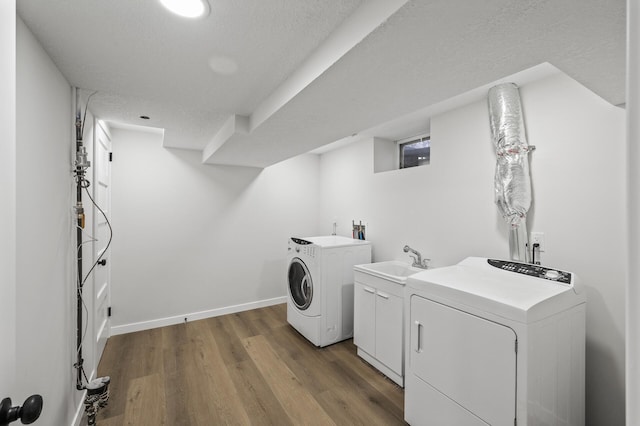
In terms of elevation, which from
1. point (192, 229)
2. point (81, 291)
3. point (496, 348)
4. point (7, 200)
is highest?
point (7, 200)

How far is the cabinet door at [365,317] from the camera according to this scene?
2381mm

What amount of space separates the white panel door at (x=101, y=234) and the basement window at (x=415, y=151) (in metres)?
2.95

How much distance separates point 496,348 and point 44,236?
2.18 metres

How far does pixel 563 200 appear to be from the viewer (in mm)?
1730

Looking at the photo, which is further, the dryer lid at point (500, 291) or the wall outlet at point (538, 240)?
the wall outlet at point (538, 240)

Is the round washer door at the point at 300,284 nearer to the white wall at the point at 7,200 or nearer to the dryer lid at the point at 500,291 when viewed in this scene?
the dryer lid at the point at 500,291

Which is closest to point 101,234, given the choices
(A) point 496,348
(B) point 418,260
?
(B) point 418,260

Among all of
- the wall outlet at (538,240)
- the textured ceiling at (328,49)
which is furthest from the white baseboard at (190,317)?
the wall outlet at (538,240)

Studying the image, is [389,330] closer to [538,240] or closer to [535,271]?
[535,271]

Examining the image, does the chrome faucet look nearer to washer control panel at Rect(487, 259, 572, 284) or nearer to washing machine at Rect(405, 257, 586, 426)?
washer control panel at Rect(487, 259, 572, 284)

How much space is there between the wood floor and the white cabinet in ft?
0.38

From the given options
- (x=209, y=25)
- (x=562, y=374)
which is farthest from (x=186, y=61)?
(x=562, y=374)

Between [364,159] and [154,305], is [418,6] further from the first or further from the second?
[154,305]

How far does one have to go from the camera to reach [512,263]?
176 centimetres
